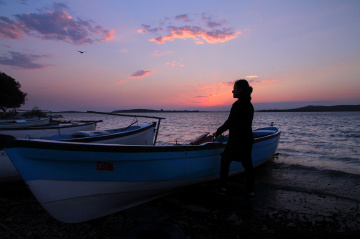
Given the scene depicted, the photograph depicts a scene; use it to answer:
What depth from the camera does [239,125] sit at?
4.91 meters

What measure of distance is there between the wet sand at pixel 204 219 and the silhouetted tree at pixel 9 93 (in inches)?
1747

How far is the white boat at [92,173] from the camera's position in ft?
12.3

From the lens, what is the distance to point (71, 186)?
13.1 feet

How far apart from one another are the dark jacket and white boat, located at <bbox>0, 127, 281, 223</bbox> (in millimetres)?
1094

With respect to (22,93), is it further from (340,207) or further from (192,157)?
(340,207)

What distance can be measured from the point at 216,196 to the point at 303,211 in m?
2.09

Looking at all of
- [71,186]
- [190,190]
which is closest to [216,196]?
[190,190]

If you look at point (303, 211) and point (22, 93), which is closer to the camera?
point (303, 211)

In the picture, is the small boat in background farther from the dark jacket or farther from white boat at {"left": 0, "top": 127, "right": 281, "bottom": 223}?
the dark jacket

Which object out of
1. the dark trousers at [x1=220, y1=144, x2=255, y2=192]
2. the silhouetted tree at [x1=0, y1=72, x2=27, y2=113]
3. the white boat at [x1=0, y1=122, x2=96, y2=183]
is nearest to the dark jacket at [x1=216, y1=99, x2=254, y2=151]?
the dark trousers at [x1=220, y1=144, x2=255, y2=192]

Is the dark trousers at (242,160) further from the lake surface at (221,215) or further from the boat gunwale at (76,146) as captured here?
the boat gunwale at (76,146)

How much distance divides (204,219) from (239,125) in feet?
7.26

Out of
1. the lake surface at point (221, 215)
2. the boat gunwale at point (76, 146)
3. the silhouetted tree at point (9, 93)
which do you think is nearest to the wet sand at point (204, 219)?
the lake surface at point (221, 215)

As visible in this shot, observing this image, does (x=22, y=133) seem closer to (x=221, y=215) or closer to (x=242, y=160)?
(x=221, y=215)
